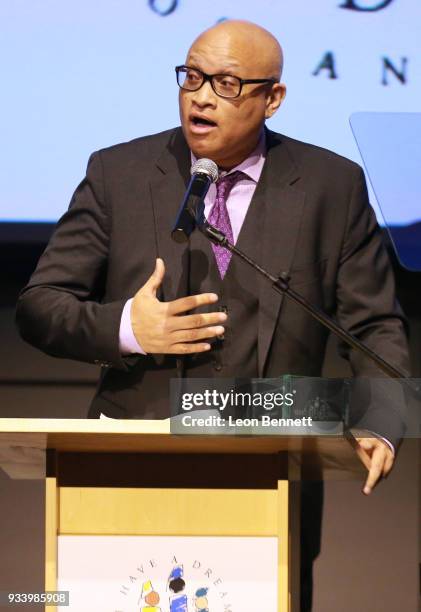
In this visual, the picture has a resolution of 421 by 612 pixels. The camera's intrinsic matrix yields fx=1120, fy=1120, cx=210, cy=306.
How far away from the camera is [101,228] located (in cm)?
229

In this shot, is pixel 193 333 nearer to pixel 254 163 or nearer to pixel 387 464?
pixel 387 464

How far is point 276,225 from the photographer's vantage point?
7.43 feet

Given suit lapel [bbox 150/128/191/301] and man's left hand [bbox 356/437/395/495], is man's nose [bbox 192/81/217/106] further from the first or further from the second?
man's left hand [bbox 356/437/395/495]

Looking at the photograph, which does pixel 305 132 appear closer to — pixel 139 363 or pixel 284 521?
pixel 139 363

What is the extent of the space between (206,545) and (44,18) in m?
1.68

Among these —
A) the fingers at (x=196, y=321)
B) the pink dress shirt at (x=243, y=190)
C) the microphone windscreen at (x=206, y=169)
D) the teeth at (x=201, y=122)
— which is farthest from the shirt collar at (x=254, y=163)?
the fingers at (x=196, y=321)

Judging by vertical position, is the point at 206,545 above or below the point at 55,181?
below

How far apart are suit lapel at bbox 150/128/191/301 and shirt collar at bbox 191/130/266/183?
0.04 m

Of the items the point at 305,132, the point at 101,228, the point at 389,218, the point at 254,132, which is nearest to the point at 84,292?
the point at 101,228

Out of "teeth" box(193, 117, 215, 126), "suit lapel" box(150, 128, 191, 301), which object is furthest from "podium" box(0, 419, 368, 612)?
"teeth" box(193, 117, 215, 126)

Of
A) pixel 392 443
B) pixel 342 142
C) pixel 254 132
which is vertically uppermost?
pixel 342 142

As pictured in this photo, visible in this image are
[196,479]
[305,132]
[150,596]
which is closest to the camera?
[150,596]

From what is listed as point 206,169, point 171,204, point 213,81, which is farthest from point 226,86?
point 206,169

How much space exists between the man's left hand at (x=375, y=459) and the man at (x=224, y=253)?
0.40 meters
